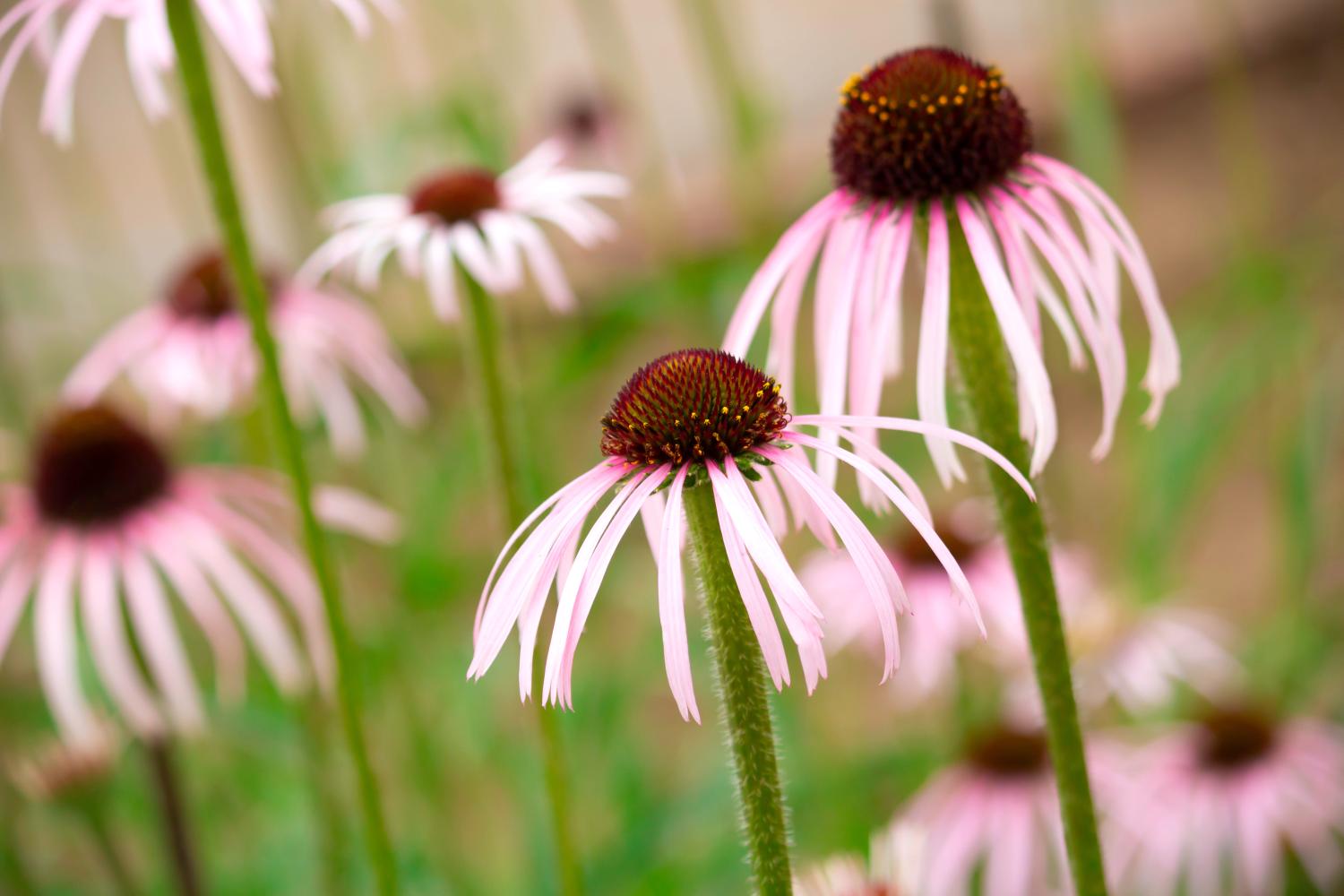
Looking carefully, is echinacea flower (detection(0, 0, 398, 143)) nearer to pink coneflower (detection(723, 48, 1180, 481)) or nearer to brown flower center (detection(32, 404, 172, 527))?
pink coneflower (detection(723, 48, 1180, 481))

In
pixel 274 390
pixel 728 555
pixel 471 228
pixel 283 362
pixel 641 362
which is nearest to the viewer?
pixel 728 555

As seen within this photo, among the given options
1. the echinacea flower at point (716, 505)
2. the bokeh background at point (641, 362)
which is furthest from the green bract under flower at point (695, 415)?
the bokeh background at point (641, 362)

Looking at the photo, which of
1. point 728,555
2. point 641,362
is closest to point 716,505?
point 728,555

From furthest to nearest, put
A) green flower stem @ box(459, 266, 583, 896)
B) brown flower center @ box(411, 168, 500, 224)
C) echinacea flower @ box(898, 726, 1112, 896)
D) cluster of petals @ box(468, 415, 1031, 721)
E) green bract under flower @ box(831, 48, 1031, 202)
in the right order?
echinacea flower @ box(898, 726, 1112, 896), brown flower center @ box(411, 168, 500, 224), green flower stem @ box(459, 266, 583, 896), green bract under flower @ box(831, 48, 1031, 202), cluster of petals @ box(468, 415, 1031, 721)

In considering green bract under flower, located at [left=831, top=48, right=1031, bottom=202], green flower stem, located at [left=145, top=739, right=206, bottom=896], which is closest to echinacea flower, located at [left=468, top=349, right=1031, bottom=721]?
green bract under flower, located at [left=831, top=48, right=1031, bottom=202]

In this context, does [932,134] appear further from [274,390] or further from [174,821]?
[174,821]

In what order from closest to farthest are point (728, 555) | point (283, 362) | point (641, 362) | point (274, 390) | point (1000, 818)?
point (728, 555), point (274, 390), point (1000, 818), point (283, 362), point (641, 362)

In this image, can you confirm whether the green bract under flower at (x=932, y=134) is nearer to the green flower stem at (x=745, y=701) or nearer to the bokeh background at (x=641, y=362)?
the green flower stem at (x=745, y=701)
